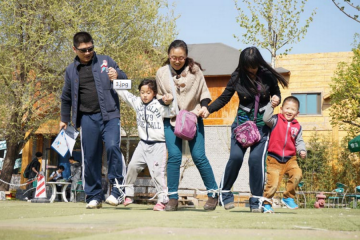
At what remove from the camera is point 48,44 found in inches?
870

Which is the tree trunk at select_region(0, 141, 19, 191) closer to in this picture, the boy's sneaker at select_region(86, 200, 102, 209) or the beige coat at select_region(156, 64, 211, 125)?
the boy's sneaker at select_region(86, 200, 102, 209)

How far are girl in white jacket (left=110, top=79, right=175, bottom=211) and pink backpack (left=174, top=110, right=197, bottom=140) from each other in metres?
0.64

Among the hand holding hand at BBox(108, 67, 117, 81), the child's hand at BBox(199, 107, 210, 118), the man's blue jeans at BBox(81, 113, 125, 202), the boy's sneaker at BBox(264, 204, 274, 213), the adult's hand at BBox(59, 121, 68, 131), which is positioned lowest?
the boy's sneaker at BBox(264, 204, 274, 213)

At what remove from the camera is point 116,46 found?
71.4ft

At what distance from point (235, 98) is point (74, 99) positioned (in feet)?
83.4

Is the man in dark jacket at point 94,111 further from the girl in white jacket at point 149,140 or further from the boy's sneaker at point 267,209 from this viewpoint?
the boy's sneaker at point 267,209

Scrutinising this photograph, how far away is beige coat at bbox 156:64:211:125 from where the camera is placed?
23.5 ft

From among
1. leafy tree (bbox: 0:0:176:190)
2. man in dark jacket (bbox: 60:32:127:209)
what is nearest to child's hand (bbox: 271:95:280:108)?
man in dark jacket (bbox: 60:32:127:209)

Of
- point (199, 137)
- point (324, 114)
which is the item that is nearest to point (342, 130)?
point (324, 114)

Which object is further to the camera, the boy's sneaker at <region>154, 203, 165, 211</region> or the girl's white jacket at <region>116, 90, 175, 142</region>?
the girl's white jacket at <region>116, 90, 175, 142</region>

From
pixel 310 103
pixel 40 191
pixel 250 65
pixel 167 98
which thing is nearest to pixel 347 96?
pixel 310 103

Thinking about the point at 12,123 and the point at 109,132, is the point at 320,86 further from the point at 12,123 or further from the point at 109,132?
the point at 109,132

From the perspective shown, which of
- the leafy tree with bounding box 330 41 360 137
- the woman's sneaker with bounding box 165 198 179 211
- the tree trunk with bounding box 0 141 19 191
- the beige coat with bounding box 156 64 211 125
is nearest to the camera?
the woman's sneaker with bounding box 165 198 179 211

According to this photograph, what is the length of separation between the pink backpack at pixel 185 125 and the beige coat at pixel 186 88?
24 centimetres
